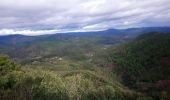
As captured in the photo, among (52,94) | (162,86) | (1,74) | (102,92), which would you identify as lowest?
(162,86)

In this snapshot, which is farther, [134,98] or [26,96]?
[134,98]

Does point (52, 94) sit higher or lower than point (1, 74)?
lower

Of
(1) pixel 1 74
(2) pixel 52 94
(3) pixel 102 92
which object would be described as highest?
(1) pixel 1 74

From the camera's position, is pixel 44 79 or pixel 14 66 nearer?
pixel 44 79

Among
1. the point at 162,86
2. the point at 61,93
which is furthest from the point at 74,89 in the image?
the point at 162,86

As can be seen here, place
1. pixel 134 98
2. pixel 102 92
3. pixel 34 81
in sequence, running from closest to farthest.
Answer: pixel 34 81, pixel 102 92, pixel 134 98

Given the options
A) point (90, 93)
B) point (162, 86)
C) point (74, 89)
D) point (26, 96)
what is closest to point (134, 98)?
point (162, 86)

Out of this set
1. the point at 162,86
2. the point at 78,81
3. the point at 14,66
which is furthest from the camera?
the point at 162,86

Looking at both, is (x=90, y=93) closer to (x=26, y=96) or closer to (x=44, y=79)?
(x=44, y=79)

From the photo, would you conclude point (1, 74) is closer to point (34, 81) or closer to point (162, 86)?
point (34, 81)
